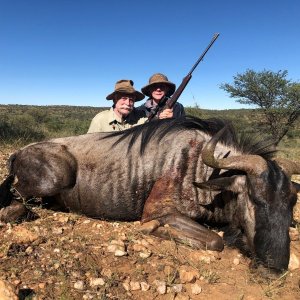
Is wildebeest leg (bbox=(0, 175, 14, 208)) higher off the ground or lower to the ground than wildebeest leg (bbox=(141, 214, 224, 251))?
higher

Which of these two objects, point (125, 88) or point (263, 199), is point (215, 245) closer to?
point (263, 199)

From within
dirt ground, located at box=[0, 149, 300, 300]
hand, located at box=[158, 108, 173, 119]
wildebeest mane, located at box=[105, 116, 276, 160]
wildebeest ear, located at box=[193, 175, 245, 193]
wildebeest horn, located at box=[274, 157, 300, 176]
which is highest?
hand, located at box=[158, 108, 173, 119]

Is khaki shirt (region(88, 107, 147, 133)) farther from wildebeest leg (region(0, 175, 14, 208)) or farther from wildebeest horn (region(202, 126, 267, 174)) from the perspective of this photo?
wildebeest horn (region(202, 126, 267, 174))

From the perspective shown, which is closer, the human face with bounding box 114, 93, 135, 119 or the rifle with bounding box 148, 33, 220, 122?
the human face with bounding box 114, 93, 135, 119

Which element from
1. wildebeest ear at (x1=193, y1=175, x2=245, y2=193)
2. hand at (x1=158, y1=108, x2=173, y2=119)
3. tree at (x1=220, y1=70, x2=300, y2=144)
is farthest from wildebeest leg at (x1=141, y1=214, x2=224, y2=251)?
tree at (x1=220, y1=70, x2=300, y2=144)

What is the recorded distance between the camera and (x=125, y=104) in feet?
18.5

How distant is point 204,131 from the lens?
149 inches

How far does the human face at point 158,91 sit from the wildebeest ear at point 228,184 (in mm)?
3093

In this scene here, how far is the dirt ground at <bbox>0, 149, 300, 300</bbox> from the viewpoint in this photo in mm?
2436

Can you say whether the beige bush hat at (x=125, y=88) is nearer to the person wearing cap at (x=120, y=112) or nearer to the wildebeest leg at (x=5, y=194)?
the person wearing cap at (x=120, y=112)

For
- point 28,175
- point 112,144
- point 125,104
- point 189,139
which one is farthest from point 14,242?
point 125,104

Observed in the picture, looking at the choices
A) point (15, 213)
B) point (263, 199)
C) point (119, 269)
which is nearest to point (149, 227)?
point (119, 269)

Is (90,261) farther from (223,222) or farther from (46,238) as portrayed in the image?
(223,222)

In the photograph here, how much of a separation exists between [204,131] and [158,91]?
2.49 m
